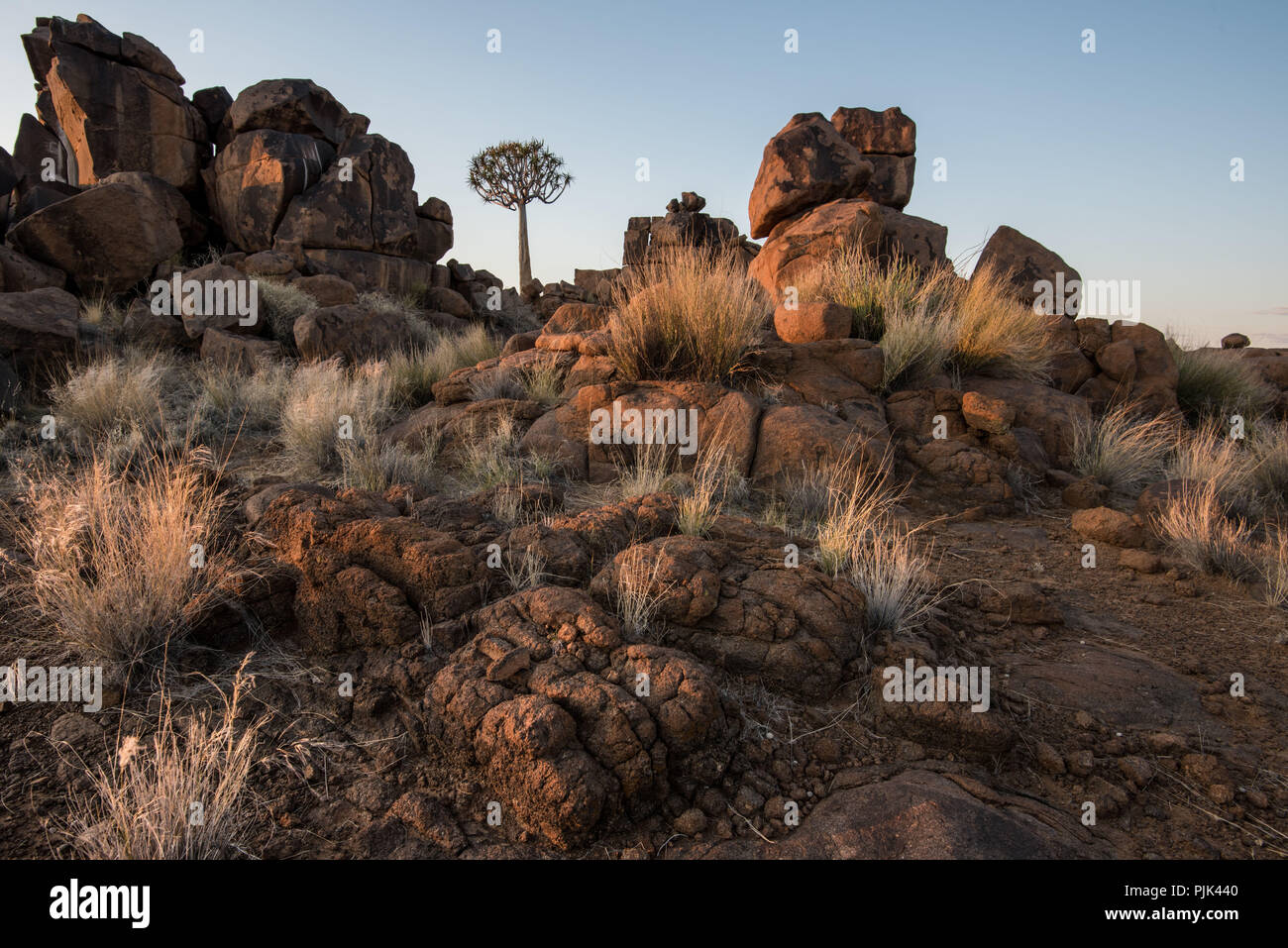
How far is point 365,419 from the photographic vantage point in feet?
24.0

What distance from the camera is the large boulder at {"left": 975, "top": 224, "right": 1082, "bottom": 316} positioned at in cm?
1040

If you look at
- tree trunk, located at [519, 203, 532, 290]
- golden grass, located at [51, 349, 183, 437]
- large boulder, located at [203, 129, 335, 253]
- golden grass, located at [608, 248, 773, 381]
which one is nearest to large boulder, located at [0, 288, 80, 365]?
golden grass, located at [51, 349, 183, 437]

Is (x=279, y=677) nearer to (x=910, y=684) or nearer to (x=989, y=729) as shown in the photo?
(x=910, y=684)

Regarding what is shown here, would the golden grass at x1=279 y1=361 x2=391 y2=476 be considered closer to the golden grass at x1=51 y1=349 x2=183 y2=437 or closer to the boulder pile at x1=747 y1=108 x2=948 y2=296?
the golden grass at x1=51 y1=349 x2=183 y2=437

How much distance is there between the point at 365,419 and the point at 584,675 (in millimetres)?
5684

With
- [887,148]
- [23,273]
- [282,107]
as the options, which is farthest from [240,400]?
[282,107]

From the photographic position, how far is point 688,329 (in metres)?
6.54

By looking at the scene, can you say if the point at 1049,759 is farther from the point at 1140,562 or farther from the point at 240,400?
the point at 240,400

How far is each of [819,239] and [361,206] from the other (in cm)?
1348

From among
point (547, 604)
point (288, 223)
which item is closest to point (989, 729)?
point (547, 604)

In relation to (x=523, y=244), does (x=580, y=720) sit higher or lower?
lower

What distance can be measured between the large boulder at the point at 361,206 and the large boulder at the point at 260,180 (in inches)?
12.8

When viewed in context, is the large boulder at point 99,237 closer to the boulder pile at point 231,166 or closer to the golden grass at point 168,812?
the boulder pile at point 231,166

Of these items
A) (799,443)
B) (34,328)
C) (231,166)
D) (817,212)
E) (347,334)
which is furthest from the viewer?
(231,166)
